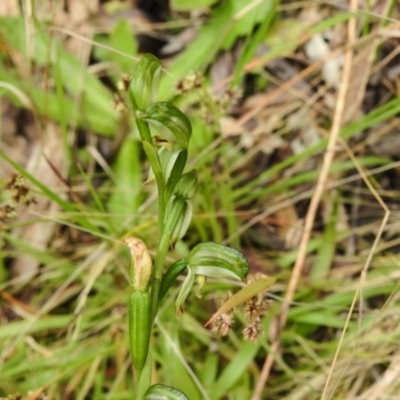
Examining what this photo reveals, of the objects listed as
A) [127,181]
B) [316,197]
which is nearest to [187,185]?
[316,197]

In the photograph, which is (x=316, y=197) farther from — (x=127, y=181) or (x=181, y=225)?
(x=181, y=225)

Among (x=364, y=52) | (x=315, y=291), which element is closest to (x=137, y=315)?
(x=315, y=291)

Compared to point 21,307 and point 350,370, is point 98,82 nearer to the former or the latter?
point 21,307

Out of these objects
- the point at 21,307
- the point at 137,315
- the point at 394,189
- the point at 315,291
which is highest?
the point at 137,315

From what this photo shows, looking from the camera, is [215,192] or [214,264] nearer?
[214,264]

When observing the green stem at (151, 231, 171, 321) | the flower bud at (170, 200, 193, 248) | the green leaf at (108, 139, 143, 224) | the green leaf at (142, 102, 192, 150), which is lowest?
the green leaf at (108, 139, 143, 224)

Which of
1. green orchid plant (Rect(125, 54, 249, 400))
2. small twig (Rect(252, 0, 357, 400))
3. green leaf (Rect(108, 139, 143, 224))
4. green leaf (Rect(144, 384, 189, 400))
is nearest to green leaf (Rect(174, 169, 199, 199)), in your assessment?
green orchid plant (Rect(125, 54, 249, 400))

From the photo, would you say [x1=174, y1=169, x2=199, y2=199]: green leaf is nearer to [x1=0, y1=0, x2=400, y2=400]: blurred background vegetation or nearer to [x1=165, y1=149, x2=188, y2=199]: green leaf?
[x1=165, y1=149, x2=188, y2=199]: green leaf
